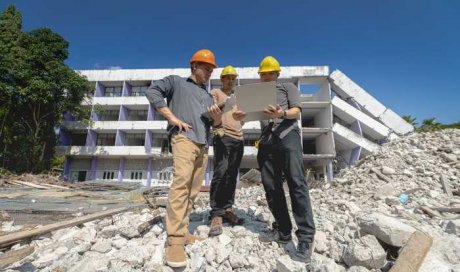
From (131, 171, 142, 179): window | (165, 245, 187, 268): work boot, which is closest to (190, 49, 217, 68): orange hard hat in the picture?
(165, 245, 187, 268): work boot

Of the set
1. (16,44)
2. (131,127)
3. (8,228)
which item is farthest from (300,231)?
(16,44)

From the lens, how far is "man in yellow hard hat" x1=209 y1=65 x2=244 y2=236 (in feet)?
9.43

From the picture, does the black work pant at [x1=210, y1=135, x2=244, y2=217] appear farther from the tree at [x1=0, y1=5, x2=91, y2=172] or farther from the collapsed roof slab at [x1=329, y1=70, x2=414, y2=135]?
the collapsed roof slab at [x1=329, y1=70, x2=414, y2=135]

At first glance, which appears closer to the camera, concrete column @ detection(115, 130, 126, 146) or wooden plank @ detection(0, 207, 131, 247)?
wooden plank @ detection(0, 207, 131, 247)

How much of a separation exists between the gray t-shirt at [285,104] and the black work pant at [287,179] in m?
0.05

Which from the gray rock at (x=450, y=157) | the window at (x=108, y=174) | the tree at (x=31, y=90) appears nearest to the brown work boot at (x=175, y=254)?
the gray rock at (x=450, y=157)

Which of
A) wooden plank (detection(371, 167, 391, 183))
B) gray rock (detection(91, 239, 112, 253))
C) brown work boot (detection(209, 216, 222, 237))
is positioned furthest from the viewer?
wooden plank (detection(371, 167, 391, 183))

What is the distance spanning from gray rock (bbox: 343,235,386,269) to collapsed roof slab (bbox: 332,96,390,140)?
1959 cm

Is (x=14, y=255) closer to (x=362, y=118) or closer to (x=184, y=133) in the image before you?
(x=184, y=133)

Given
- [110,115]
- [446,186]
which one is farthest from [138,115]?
[446,186]

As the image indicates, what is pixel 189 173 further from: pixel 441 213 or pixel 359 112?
pixel 359 112

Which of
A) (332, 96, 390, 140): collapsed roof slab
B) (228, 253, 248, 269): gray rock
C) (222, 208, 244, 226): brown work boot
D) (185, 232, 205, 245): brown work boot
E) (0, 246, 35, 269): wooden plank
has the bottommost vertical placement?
(0, 246, 35, 269): wooden plank

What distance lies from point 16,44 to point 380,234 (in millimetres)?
23823

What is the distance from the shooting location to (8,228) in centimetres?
302
